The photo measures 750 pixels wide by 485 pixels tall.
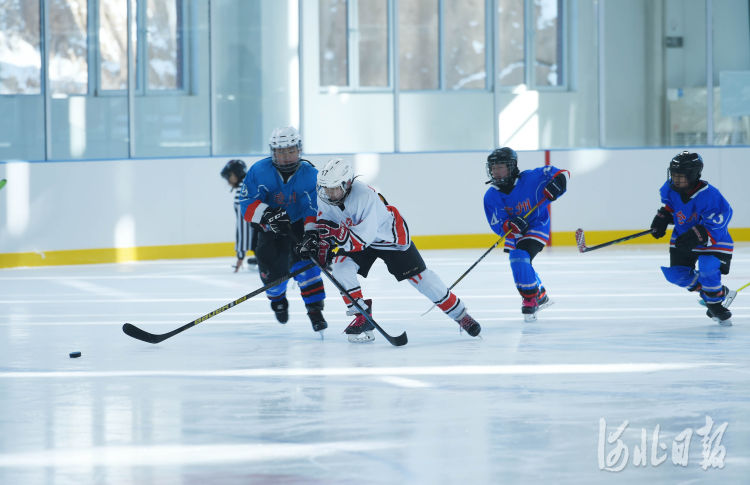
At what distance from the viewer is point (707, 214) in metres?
5.41

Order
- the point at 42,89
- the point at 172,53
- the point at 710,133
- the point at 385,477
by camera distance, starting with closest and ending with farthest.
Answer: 1. the point at 385,477
2. the point at 42,89
3. the point at 172,53
4. the point at 710,133

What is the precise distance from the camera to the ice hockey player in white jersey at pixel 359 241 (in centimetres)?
493

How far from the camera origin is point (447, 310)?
17.1ft

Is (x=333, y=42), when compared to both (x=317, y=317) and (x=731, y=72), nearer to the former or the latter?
(x=731, y=72)

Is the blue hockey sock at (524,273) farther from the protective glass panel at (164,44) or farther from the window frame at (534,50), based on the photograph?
the window frame at (534,50)

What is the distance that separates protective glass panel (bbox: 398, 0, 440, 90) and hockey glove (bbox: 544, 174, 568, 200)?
7.70m

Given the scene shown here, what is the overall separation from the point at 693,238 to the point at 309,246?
1.78m

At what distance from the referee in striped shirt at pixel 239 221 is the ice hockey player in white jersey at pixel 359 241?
9.38 feet

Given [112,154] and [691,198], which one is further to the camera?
[112,154]

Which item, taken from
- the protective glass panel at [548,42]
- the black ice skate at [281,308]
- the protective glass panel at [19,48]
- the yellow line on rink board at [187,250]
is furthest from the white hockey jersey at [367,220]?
the protective glass panel at [548,42]

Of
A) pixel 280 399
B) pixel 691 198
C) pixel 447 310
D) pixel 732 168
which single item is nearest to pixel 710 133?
pixel 732 168

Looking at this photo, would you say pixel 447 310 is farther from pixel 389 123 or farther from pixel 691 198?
pixel 389 123

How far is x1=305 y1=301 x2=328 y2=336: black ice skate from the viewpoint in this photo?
5.39 meters

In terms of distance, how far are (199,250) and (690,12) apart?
17.6ft
